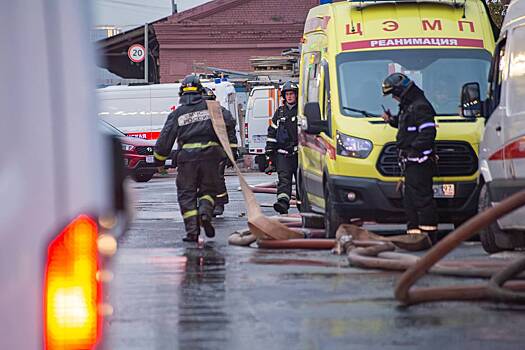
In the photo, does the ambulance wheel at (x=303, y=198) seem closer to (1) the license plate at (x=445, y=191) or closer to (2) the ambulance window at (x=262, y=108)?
(1) the license plate at (x=445, y=191)

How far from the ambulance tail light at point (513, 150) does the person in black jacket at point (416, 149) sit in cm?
157

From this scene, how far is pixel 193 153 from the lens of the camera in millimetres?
13469

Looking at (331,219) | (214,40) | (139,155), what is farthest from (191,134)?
(214,40)

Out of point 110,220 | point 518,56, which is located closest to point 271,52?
point 518,56

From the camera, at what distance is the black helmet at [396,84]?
486 inches

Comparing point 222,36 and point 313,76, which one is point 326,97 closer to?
point 313,76

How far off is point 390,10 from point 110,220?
10.9 meters

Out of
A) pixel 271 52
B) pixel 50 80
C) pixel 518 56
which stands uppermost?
pixel 50 80

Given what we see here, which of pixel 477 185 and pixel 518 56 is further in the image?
pixel 477 185

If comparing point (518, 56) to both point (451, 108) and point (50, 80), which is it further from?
point (50, 80)

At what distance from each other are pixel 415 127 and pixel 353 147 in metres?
0.89

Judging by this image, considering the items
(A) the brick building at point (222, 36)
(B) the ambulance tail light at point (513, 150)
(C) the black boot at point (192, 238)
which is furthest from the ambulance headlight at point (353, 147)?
(A) the brick building at point (222, 36)

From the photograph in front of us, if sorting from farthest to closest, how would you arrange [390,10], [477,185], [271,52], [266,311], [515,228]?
1. [271,52]
2. [390,10]
3. [477,185]
4. [515,228]
5. [266,311]

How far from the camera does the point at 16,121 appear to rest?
2814mm
